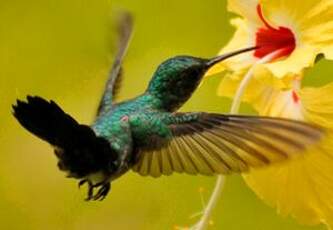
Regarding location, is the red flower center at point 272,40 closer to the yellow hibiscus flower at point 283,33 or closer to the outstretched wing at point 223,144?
the yellow hibiscus flower at point 283,33

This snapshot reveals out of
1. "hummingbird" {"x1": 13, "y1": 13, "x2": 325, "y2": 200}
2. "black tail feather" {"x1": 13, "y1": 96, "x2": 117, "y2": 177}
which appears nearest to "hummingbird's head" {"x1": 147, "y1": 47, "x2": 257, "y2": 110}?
"hummingbird" {"x1": 13, "y1": 13, "x2": 325, "y2": 200}

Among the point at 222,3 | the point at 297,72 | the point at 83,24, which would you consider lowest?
the point at 297,72

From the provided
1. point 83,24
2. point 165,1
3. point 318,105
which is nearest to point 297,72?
point 318,105

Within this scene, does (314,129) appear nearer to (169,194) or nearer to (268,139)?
(268,139)

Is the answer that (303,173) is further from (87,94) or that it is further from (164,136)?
(87,94)

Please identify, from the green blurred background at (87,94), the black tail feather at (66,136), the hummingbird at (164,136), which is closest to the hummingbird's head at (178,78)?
the hummingbird at (164,136)

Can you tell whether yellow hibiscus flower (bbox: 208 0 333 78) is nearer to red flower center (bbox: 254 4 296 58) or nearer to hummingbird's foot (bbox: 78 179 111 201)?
red flower center (bbox: 254 4 296 58)
